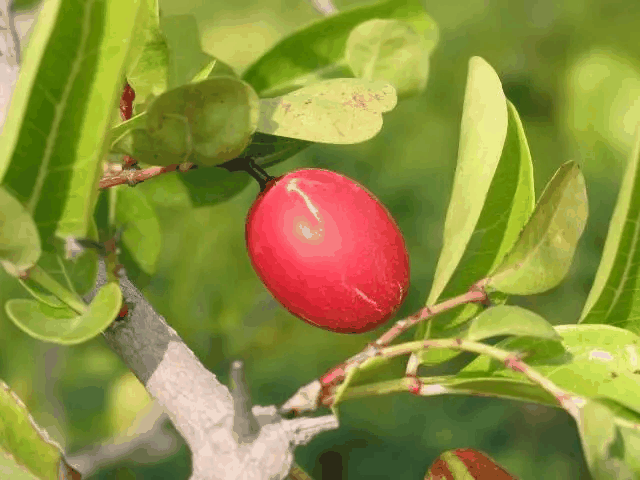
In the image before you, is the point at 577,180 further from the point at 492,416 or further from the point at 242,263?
the point at 492,416

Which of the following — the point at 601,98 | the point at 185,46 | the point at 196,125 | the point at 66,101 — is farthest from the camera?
the point at 601,98

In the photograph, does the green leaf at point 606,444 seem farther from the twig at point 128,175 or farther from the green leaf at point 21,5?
the green leaf at point 21,5

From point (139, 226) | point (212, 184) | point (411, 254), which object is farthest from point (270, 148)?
point (411, 254)

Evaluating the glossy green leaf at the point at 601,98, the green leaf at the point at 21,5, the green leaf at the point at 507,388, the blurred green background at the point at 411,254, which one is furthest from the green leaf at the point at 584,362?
the glossy green leaf at the point at 601,98

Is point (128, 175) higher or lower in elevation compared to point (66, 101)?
lower

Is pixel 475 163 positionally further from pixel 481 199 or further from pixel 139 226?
pixel 139 226
